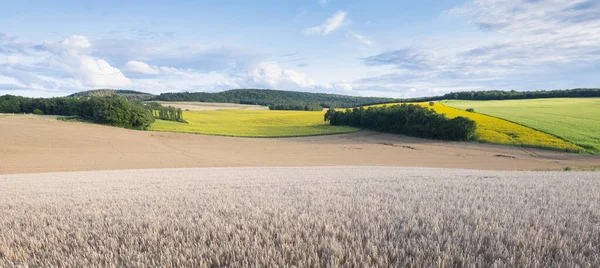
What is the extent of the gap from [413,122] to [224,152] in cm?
3458

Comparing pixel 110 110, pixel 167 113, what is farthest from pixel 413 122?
pixel 110 110

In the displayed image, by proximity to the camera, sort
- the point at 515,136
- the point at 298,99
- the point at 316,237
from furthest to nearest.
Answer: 1. the point at 298,99
2. the point at 515,136
3. the point at 316,237

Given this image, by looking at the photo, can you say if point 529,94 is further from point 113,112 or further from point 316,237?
point 316,237

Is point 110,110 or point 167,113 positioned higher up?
point 110,110

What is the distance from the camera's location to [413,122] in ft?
195

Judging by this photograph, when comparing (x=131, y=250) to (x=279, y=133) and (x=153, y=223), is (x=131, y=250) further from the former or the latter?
(x=279, y=133)

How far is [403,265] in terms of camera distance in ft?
7.34

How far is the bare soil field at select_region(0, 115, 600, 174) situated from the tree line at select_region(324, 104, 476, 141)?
2559mm

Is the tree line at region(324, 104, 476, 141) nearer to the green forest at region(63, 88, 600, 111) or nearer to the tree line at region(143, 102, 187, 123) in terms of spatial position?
the tree line at region(143, 102, 187, 123)

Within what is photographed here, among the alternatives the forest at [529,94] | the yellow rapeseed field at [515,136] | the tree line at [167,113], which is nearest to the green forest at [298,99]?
the forest at [529,94]

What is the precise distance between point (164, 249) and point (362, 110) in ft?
239

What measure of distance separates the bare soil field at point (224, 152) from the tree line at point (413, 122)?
2.56 metres

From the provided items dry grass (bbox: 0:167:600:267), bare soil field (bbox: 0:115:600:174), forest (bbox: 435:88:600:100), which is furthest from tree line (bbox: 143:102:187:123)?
forest (bbox: 435:88:600:100)

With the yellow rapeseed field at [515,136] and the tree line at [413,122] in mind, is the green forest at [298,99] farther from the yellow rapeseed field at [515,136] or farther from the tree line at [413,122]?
the yellow rapeseed field at [515,136]
